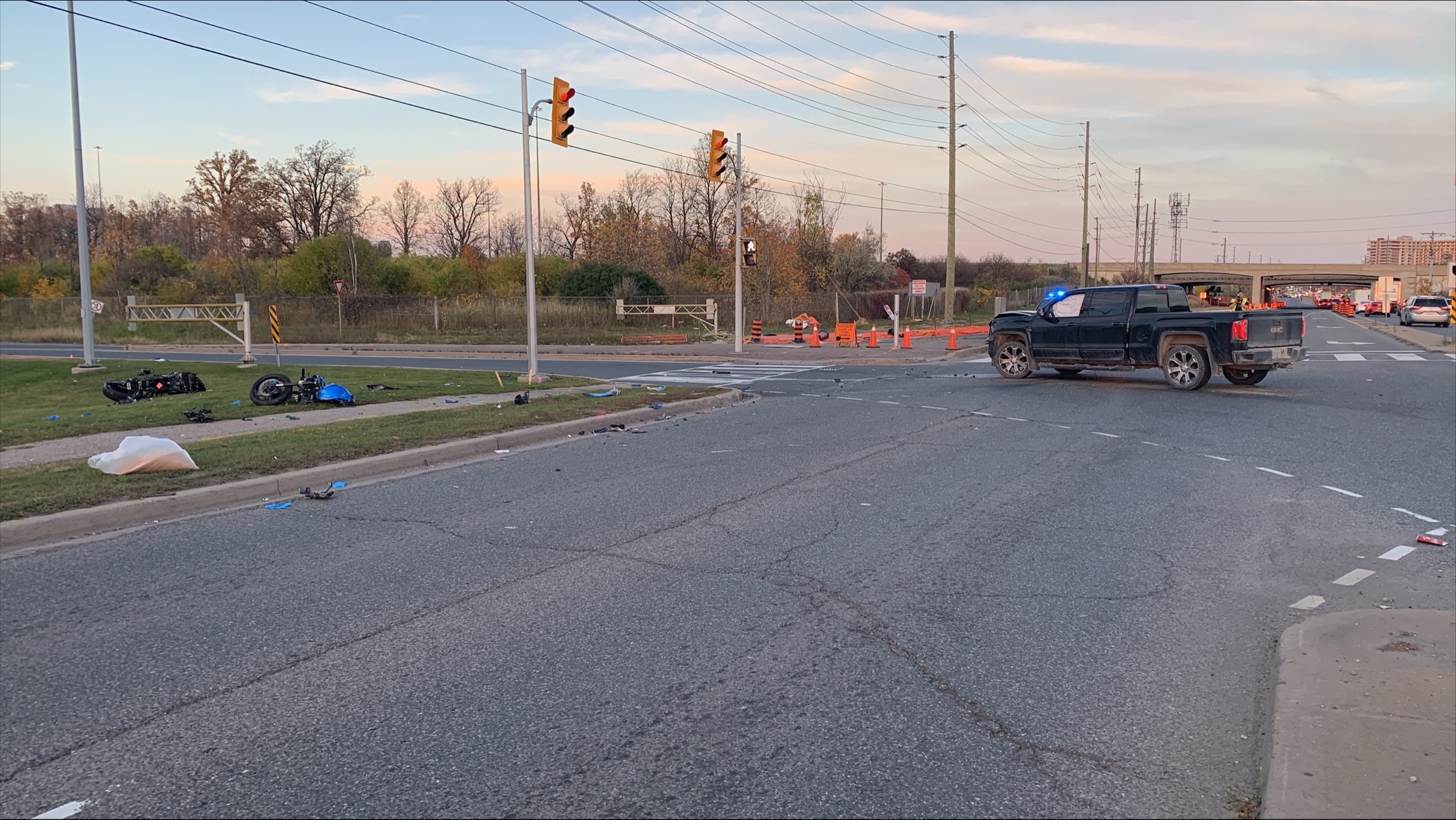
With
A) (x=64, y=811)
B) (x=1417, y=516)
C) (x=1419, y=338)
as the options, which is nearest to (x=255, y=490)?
(x=64, y=811)

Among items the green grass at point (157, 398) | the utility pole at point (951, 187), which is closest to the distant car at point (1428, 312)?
the utility pole at point (951, 187)

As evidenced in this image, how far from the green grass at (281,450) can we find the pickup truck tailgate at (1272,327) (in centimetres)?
1061

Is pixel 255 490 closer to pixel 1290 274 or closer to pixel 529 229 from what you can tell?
pixel 529 229

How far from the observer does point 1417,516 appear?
881 cm

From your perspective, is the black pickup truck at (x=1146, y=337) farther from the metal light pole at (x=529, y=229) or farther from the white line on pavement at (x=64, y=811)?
the white line on pavement at (x=64, y=811)

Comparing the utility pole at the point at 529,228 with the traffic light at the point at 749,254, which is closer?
the utility pole at the point at 529,228

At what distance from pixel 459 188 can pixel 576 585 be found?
8889cm

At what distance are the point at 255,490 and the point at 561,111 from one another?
12.2m

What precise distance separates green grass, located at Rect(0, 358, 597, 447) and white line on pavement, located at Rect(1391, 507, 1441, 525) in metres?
14.5

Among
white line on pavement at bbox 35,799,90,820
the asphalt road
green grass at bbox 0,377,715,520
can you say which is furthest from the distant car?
white line on pavement at bbox 35,799,90,820

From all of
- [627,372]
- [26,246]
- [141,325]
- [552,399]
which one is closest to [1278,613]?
[552,399]

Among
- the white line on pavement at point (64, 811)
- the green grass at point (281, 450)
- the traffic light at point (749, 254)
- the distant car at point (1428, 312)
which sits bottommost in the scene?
the white line on pavement at point (64, 811)

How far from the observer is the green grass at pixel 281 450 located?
9234 millimetres

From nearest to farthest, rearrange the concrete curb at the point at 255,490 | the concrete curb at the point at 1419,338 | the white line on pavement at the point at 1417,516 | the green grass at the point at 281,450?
the concrete curb at the point at 255,490, the white line on pavement at the point at 1417,516, the green grass at the point at 281,450, the concrete curb at the point at 1419,338
